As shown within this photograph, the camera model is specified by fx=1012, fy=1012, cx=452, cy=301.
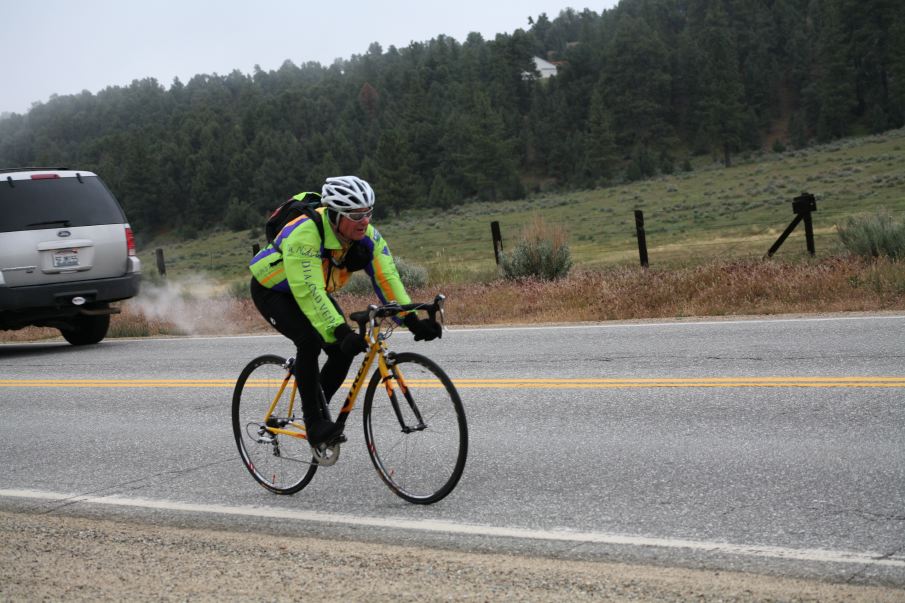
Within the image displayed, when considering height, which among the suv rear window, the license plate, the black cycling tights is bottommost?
the black cycling tights

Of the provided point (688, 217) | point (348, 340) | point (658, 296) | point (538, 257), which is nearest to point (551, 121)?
point (688, 217)

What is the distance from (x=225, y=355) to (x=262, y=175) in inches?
4567

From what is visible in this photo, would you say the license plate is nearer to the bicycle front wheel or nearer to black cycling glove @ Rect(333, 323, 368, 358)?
the bicycle front wheel

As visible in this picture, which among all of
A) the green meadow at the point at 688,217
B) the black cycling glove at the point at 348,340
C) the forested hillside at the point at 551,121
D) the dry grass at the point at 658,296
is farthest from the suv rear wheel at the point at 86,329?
the forested hillside at the point at 551,121

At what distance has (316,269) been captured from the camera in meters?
5.47

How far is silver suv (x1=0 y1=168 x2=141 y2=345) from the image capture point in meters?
13.3

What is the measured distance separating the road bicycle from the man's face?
41 centimetres

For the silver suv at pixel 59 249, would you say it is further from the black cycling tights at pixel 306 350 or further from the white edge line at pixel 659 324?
the black cycling tights at pixel 306 350

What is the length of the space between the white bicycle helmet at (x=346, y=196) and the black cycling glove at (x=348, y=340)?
0.63 m

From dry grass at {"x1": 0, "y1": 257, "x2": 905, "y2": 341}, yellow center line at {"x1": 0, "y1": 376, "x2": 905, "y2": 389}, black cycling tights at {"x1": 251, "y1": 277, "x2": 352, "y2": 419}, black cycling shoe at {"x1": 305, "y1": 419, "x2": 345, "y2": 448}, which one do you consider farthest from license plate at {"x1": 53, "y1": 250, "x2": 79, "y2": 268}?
black cycling shoe at {"x1": 305, "y1": 419, "x2": 345, "y2": 448}

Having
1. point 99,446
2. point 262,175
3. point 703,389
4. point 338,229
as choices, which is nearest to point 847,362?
point 703,389

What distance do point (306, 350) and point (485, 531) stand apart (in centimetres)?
149

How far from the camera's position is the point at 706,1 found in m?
142

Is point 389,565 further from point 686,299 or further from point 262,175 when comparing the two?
point 262,175
